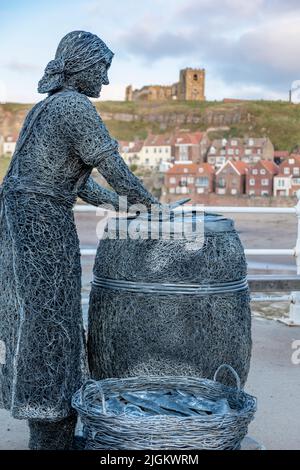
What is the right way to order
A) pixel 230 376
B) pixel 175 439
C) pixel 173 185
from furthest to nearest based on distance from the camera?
pixel 173 185 → pixel 230 376 → pixel 175 439

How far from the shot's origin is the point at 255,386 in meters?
4.97

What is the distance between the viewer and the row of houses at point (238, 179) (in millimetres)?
61500

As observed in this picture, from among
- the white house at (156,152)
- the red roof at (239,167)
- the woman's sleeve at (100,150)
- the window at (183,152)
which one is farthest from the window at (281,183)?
the woman's sleeve at (100,150)

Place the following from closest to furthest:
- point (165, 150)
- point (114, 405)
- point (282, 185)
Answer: point (114, 405), point (282, 185), point (165, 150)

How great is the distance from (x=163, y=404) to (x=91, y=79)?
1370 mm

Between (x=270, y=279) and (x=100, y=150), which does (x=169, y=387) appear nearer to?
(x=100, y=150)

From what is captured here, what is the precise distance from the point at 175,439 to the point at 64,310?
78 cm

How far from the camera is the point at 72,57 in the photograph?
10.2ft

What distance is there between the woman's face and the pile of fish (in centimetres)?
128

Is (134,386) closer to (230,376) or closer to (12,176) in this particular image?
(230,376)

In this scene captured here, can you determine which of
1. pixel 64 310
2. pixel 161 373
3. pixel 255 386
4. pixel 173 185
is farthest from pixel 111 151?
pixel 173 185

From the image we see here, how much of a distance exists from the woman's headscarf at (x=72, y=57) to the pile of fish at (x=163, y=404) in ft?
4.29

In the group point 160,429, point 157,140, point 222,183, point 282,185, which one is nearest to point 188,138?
point 157,140

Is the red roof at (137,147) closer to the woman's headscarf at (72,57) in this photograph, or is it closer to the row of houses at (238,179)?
the row of houses at (238,179)
